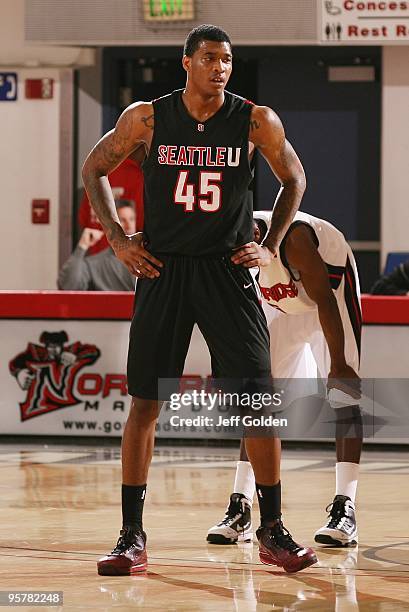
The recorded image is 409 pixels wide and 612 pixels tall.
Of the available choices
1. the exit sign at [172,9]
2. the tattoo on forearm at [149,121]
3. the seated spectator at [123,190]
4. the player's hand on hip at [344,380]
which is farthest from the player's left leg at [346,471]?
the seated spectator at [123,190]

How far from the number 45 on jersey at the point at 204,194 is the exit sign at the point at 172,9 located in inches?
283

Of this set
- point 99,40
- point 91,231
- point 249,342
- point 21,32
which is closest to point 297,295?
point 249,342

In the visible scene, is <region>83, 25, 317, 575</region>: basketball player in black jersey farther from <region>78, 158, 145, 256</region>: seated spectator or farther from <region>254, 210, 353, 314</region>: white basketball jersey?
<region>78, 158, 145, 256</region>: seated spectator

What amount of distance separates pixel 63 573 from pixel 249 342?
1.00 meters

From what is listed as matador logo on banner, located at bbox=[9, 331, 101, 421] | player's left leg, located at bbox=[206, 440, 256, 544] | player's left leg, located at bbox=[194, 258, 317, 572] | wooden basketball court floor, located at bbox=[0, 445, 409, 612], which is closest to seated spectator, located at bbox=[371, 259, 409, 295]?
wooden basketball court floor, located at bbox=[0, 445, 409, 612]

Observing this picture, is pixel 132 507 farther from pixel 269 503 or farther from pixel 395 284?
pixel 395 284

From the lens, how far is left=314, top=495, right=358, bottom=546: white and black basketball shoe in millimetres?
4945

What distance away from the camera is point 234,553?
4793 millimetres

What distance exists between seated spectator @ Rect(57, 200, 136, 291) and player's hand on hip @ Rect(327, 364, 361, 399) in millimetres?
4458

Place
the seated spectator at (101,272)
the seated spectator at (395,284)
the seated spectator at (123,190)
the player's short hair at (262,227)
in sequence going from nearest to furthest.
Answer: the player's short hair at (262,227) → the seated spectator at (395,284) → the seated spectator at (101,272) → the seated spectator at (123,190)

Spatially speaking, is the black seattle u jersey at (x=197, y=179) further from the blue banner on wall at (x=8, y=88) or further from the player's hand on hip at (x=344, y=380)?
the blue banner on wall at (x=8, y=88)

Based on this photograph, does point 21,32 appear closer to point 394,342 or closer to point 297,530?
point 394,342

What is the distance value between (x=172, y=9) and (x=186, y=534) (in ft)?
22.9

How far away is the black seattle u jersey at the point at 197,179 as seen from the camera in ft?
14.3
